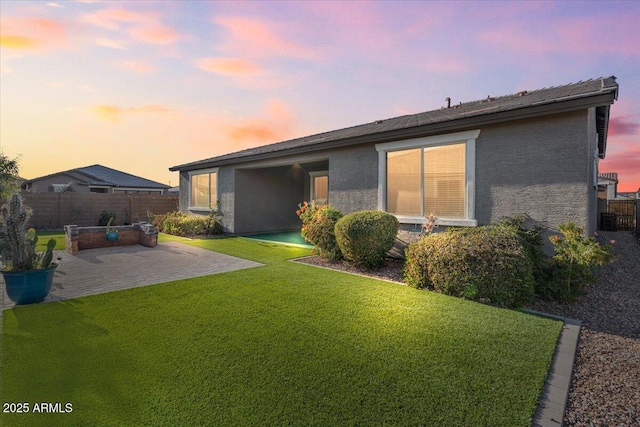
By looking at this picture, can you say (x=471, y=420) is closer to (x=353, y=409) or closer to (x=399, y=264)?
(x=353, y=409)

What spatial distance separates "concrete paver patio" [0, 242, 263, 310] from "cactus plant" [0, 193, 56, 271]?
0.65m

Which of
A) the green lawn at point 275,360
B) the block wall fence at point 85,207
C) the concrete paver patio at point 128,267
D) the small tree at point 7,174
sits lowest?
the green lawn at point 275,360

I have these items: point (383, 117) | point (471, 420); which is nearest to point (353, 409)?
point (471, 420)

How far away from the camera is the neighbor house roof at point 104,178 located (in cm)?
2897

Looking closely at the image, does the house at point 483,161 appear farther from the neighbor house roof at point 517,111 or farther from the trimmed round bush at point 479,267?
the trimmed round bush at point 479,267

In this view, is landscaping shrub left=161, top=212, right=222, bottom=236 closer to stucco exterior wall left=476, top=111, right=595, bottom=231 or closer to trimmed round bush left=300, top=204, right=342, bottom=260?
trimmed round bush left=300, top=204, right=342, bottom=260

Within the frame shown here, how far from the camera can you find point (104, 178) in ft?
101

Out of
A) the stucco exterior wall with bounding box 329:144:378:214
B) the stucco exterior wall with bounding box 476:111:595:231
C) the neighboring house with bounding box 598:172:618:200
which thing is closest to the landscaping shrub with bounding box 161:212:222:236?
the stucco exterior wall with bounding box 329:144:378:214

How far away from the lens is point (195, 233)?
13.8m

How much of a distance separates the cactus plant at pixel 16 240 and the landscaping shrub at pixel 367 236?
5742 mm

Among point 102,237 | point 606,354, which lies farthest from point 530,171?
point 102,237

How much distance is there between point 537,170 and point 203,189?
1428 centimetres

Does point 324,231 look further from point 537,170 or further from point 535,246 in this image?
point 537,170

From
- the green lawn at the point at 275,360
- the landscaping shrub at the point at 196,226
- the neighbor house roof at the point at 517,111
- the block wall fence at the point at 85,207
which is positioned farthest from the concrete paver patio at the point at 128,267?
the block wall fence at the point at 85,207
